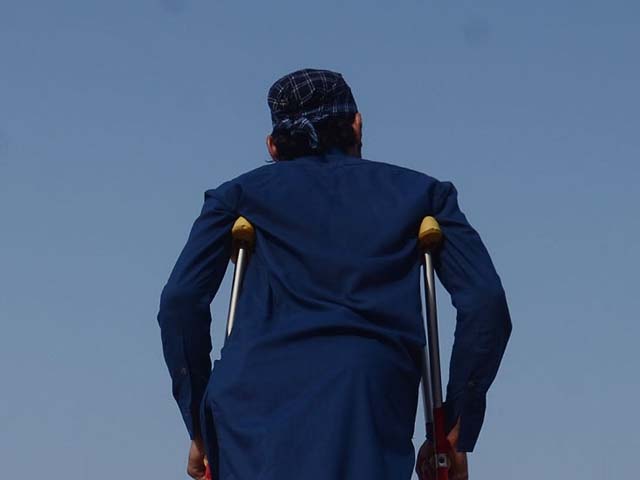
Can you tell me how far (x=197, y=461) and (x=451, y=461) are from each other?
30.9 inches

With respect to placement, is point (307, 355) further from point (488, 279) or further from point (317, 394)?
point (488, 279)

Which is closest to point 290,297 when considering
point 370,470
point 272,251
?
point 272,251

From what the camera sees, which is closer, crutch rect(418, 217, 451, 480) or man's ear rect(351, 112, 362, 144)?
crutch rect(418, 217, 451, 480)

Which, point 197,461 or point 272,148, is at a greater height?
point 272,148

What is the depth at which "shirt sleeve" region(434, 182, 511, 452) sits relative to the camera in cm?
700

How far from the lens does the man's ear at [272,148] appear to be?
736cm

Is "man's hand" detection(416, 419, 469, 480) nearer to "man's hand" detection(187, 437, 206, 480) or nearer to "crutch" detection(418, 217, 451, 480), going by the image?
"crutch" detection(418, 217, 451, 480)

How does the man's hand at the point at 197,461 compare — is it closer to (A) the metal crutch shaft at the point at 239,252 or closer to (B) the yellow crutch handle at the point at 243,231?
(A) the metal crutch shaft at the point at 239,252

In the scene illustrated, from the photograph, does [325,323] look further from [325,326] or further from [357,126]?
[357,126]

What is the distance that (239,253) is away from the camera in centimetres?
709

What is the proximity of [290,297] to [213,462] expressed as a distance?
21.9 inches

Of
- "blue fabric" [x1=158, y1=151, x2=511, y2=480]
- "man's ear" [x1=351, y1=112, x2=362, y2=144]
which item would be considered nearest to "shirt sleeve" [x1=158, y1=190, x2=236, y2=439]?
"blue fabric" [x1=158, y1=151, x2=511, y2=480]

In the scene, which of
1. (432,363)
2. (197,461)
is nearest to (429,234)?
(432,363)

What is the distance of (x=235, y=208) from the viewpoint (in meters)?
7.05
